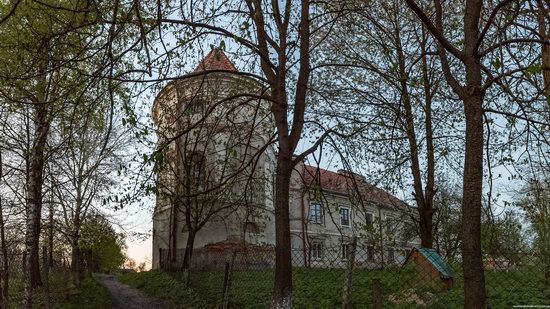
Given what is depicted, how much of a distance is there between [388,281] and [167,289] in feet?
35.9

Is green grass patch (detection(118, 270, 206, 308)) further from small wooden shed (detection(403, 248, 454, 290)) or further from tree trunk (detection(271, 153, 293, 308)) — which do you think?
tree trunk (detection(271, 153, 293, 308))

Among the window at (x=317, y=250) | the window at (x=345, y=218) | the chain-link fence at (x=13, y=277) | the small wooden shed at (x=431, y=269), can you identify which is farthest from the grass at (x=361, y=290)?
the window at (x=345, y=218)

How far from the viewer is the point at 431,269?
9.05m

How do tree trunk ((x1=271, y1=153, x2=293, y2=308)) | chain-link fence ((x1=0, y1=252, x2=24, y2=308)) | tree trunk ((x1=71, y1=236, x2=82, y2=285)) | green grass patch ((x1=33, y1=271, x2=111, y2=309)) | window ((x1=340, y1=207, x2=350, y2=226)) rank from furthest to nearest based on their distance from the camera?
window ((x1=340, y1=207, x2=350, y2=226))
tree trunk ((x1=71, y1=236, x2=82, y2=285))
green grass patch ((x1=33, y1=271, x2=111, y2=309))
chain-link fence ((x1=0, y1=252, x2=24, y2=308))
tree trunk ((x1=271, y1=153, x2=293, y2=308))

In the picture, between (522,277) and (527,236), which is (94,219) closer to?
(522,277)

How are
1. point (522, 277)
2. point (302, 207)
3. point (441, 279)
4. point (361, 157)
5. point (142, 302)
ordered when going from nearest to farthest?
point (522, 277) → point (441, 279) → point (361, 157) → point (142, 302) → point (302, 207)

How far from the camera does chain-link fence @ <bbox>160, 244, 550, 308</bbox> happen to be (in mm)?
6586

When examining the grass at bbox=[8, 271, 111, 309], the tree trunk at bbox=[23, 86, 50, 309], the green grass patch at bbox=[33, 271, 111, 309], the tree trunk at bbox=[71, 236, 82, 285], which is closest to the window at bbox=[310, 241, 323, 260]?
the tree trunk at bbox=[23, 86, 50, 309]

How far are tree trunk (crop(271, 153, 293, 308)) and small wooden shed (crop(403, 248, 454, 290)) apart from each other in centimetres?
276

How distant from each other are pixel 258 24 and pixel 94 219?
47.8 ft

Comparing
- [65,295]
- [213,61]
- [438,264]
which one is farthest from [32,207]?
[438,264]

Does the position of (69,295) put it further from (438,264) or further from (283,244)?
(438,264)

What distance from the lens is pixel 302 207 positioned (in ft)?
109

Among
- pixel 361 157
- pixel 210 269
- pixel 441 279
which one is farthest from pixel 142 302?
pixel 441 279
